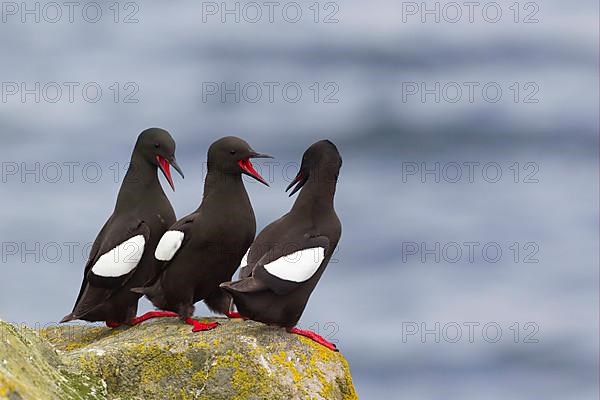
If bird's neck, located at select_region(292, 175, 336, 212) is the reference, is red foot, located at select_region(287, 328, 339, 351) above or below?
below

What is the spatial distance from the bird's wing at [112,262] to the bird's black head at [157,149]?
61 centimetres

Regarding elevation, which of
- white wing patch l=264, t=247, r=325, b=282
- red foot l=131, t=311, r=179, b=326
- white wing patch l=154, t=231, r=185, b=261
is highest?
white wing patch l=154, t=231, r=185, b=261

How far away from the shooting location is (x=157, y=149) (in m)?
9.29

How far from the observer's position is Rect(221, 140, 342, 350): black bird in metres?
7.73

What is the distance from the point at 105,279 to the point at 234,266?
123 centimetres

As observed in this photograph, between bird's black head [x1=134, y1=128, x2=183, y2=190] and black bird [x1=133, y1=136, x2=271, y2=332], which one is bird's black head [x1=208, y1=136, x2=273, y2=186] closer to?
black bird [x1=133, y1=136, x2=271, y2=332]

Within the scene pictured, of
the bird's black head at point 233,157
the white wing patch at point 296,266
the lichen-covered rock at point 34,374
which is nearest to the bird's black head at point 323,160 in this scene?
the bird's black head at point 233,157

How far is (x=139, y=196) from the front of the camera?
30.1 ft

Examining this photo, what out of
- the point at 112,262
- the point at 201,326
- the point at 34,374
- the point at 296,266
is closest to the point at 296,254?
the point at 296,266

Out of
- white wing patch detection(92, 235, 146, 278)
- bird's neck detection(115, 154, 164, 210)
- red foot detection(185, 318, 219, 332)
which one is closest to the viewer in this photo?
red foot detection(185, 318, 219, 332)

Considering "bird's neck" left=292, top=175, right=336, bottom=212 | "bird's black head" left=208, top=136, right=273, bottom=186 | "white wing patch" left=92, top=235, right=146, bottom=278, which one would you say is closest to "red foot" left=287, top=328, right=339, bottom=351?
"bird's neck" left=292, top=175, right=336, bottom=212

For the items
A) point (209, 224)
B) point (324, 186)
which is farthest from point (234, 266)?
point (324, 186)

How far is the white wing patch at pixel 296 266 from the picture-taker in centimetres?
778

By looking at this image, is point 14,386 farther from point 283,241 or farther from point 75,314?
point 75,314
